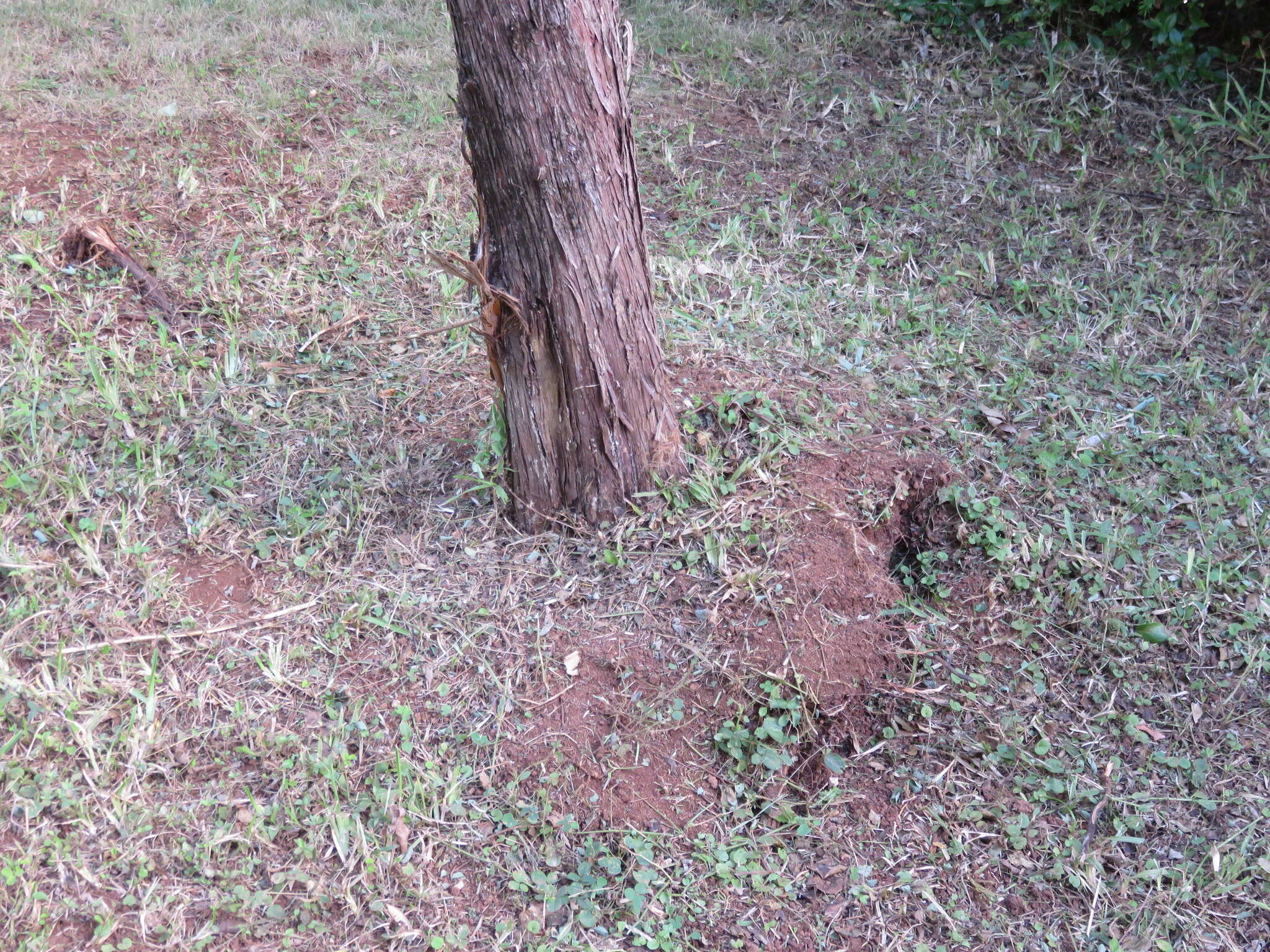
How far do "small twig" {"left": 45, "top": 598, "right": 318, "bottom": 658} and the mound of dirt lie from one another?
2.43 feet

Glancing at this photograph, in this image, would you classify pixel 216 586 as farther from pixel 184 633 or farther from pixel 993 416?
pixel 993 416

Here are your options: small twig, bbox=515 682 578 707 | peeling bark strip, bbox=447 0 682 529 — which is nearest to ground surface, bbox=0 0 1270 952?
small twig, bbox=515 682 578 707

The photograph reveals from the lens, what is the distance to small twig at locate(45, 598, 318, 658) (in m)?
2.75

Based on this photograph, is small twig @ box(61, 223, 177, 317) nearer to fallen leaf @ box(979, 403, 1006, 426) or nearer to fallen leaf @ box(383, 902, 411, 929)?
fallen leaf @ box(383, 902, 411, 929)

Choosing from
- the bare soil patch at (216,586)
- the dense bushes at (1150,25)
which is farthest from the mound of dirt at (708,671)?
the dense bushes at (1150,25)

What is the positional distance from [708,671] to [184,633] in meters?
1.47

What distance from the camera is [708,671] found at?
2850 mm

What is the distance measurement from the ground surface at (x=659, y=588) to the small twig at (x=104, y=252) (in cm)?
7

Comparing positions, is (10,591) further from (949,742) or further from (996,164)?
(996,164)

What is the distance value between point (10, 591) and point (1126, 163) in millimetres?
4983

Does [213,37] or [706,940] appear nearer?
[706,940]

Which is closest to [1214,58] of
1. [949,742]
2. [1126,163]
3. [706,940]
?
[1126,163]

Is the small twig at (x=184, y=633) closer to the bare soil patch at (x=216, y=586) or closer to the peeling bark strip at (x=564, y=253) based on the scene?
the bare soil patch at (x=216, y=586)

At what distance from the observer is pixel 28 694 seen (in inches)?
103
